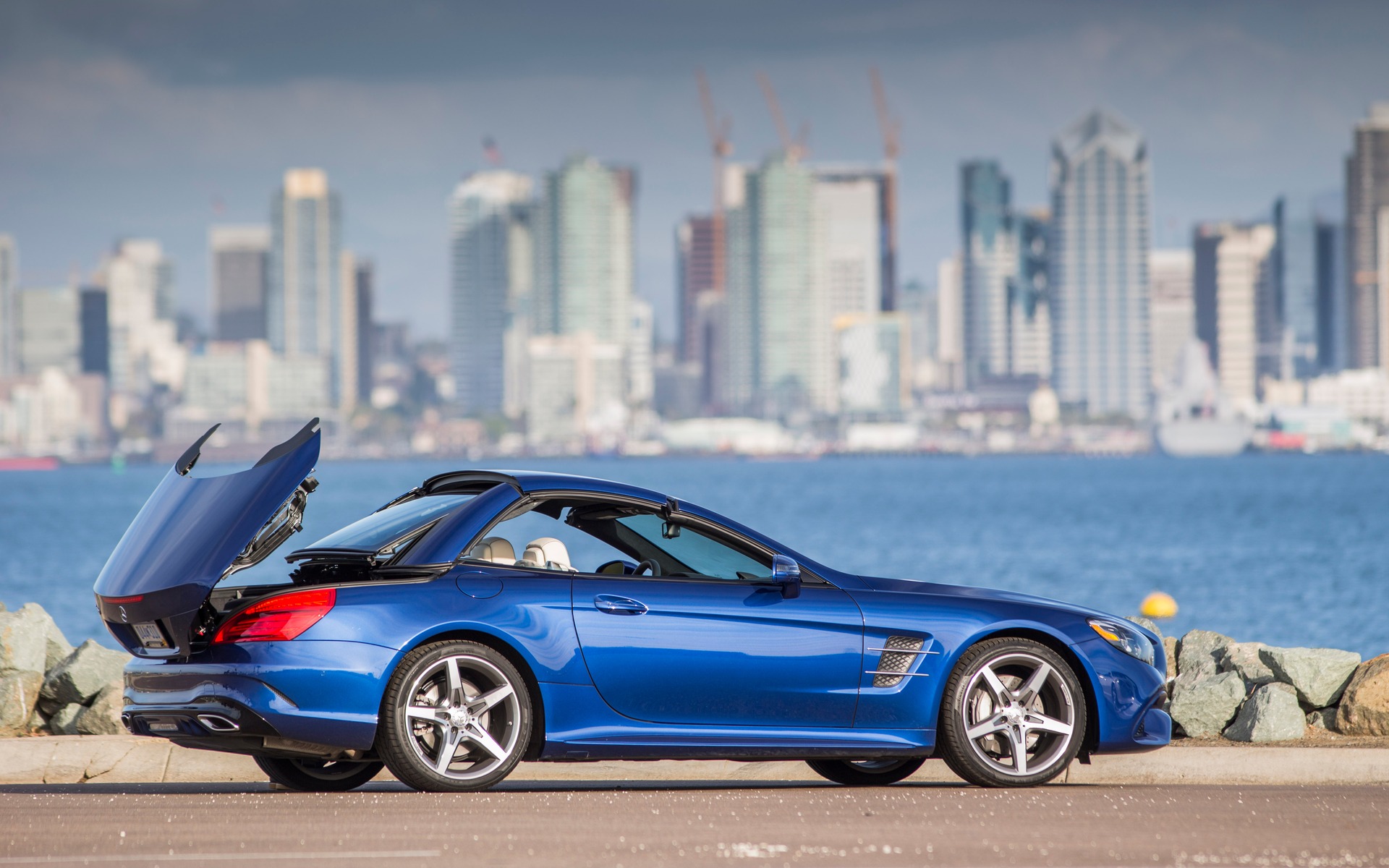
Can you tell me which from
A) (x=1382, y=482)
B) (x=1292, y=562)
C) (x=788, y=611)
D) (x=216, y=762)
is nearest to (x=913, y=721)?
(x=788, y=611)

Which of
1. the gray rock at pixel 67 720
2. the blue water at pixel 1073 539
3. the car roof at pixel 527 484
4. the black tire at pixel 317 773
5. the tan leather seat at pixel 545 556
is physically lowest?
the blue water at pixel 1073 539

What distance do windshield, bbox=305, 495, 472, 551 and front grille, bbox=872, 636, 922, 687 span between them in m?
1.81

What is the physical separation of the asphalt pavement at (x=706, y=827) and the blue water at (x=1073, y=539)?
5.39 feet

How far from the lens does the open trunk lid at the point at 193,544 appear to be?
6613 mm

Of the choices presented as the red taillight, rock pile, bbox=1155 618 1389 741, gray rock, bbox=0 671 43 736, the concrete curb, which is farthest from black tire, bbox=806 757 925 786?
gray rock, bbox=0 671 43 736

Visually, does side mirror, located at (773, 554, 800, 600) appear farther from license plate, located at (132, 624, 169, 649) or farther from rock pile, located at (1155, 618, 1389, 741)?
rock pile, located at (1155, 618, 1389, 741)

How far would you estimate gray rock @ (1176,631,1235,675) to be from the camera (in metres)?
10.2

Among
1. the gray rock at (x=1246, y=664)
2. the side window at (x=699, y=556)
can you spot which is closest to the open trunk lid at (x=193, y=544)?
the side window at (x=699, y=556)

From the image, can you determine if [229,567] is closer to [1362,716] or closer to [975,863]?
[975,863]

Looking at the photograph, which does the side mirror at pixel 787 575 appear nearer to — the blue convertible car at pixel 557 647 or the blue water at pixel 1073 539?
the blue convertible car at pixel 557 647

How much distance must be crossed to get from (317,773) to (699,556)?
190cm

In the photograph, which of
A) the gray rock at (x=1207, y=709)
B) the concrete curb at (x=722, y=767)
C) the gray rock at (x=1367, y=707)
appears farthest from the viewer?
the gray rock at (x=1207, y=709)

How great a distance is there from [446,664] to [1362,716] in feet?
17.0

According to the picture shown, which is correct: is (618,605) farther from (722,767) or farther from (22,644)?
(22,644)
